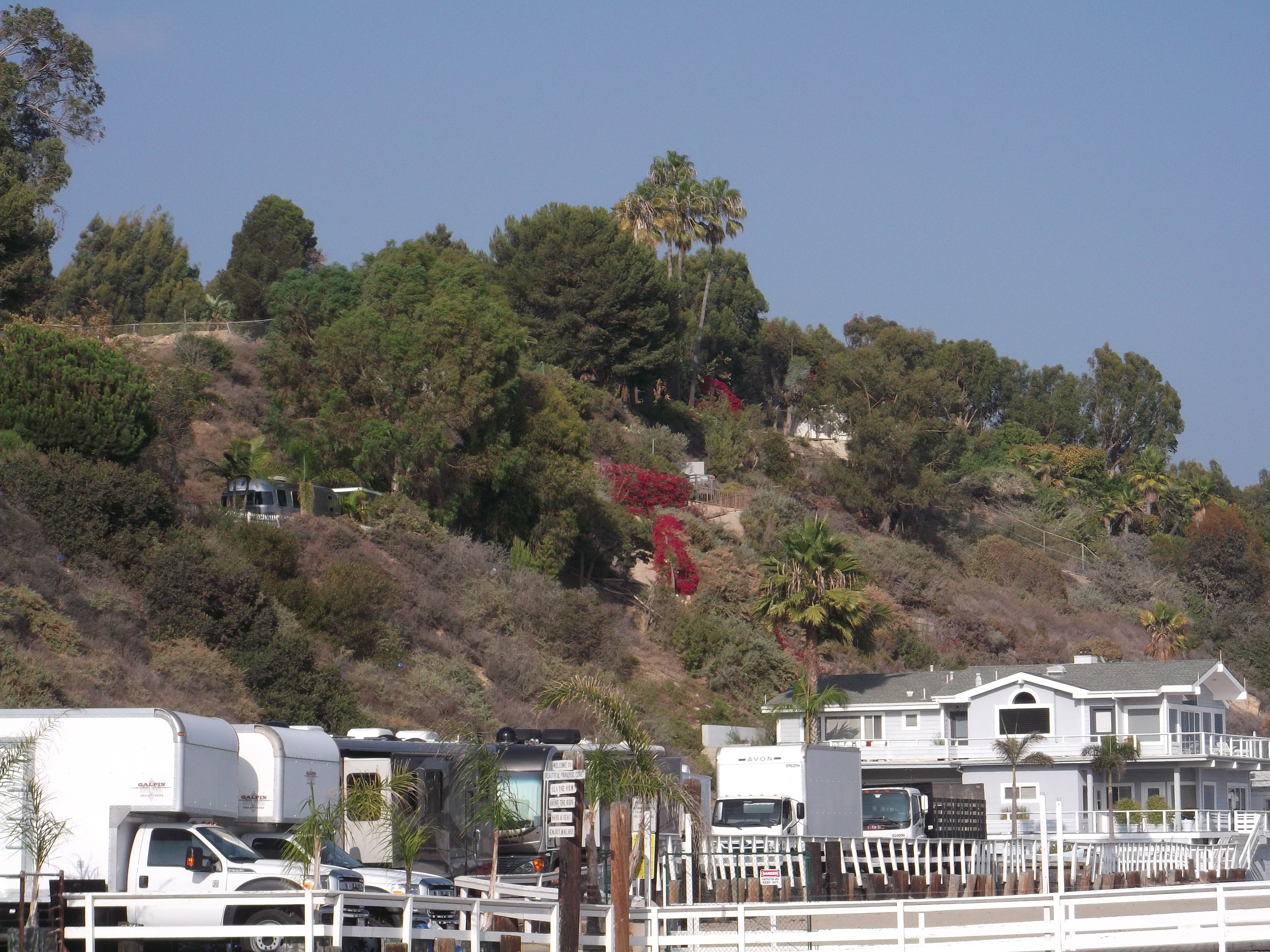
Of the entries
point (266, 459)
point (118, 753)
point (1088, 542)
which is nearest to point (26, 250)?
point (266, 459)

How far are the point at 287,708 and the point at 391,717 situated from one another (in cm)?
399

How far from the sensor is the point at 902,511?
92.4m

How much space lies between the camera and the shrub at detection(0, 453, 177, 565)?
40781 mm

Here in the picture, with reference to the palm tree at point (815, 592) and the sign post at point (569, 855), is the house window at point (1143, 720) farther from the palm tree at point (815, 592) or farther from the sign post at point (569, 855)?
the sign post at point (569, 855)

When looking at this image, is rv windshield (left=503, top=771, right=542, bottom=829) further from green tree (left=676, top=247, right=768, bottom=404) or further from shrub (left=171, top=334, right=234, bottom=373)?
green tree (left=676, top=247, right=768, bottom=404)

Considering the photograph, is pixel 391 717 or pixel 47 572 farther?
pixel 391 717

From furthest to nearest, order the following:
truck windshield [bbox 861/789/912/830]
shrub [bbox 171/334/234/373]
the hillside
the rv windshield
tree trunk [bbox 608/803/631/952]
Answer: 1. shrub [bbox 171/334/234/373]
2. the hillside
3. truck windshield [bbox 861/789/912/830]
4. the rv windshield
5. tree trunk [bbox 608/803/631/952]

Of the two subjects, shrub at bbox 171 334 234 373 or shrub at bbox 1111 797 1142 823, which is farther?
shrub at bbox 171 334 234 373

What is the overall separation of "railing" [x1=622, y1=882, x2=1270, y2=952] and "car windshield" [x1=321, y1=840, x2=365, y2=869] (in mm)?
4393

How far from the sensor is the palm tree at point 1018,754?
48.2 meters

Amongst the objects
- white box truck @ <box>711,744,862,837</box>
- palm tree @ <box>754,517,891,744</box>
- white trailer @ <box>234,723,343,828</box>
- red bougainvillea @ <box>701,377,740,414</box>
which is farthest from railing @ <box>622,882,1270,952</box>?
red bougainvillea @ <box>701,377,740,414</box>

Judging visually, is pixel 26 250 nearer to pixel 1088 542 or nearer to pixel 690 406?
pixel 690 406

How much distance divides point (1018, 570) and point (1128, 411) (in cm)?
3372

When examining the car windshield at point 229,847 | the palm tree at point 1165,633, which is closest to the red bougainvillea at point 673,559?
the palm tree at point 1165,633
